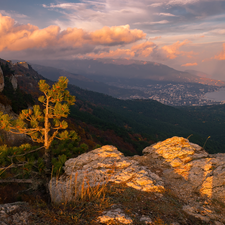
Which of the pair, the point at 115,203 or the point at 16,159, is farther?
the point at 16,159

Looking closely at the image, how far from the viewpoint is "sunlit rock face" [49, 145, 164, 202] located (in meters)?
6.63

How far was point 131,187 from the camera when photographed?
6656 millimetres

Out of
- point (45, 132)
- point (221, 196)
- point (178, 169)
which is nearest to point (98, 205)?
point (45, 132)

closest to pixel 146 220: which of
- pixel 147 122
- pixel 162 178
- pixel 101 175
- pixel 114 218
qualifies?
pixel 114 218

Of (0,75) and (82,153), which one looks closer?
(82,153)

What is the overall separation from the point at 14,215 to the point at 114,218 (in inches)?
119

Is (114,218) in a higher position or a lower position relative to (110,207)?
higher

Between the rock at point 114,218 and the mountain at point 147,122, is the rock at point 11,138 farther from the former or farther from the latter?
the mountain at point 147,122

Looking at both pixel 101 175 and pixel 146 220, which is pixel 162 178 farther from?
pixel 146 220

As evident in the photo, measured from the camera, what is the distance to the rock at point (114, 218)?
436 cm

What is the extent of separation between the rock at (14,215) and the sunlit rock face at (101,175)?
4.58ft

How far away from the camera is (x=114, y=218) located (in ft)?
14.6

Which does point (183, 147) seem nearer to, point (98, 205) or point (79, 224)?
point (98, 205)

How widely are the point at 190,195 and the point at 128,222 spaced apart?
4.06 metres
